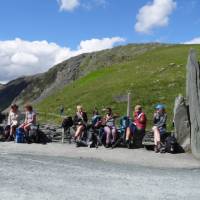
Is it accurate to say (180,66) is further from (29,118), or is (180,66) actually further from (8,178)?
(8,178)

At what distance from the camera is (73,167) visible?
1553 cm

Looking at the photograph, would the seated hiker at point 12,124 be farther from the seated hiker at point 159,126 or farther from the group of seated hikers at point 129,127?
the seated hiker at point 159,126

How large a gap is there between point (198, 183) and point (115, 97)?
32059 millimetres

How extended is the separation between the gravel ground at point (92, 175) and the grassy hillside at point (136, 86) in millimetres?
15647

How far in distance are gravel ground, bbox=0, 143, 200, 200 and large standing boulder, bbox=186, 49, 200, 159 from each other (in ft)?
2.01

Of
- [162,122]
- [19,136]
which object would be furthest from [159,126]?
[19,136]

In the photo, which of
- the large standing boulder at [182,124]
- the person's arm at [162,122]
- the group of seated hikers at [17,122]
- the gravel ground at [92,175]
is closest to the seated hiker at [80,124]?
the gravel ground at [92,175]

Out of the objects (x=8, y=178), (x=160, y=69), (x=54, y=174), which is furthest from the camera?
(x=160, y=69)

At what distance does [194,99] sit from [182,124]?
130cm

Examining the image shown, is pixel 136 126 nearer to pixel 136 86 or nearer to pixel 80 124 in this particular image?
pixel 80 124

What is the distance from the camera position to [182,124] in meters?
20.1

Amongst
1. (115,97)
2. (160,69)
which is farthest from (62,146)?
(160,69)

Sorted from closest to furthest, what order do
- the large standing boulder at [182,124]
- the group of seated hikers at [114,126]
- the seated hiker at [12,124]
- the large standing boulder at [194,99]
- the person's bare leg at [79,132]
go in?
the large standing boulder at [194,99] → the large standing boulder at [182,124] → the group of seated hikers at [114,126] → the person's bare leg at [79,132] → the seated hiker at [12,124]

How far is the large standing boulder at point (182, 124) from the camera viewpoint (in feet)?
64.9
